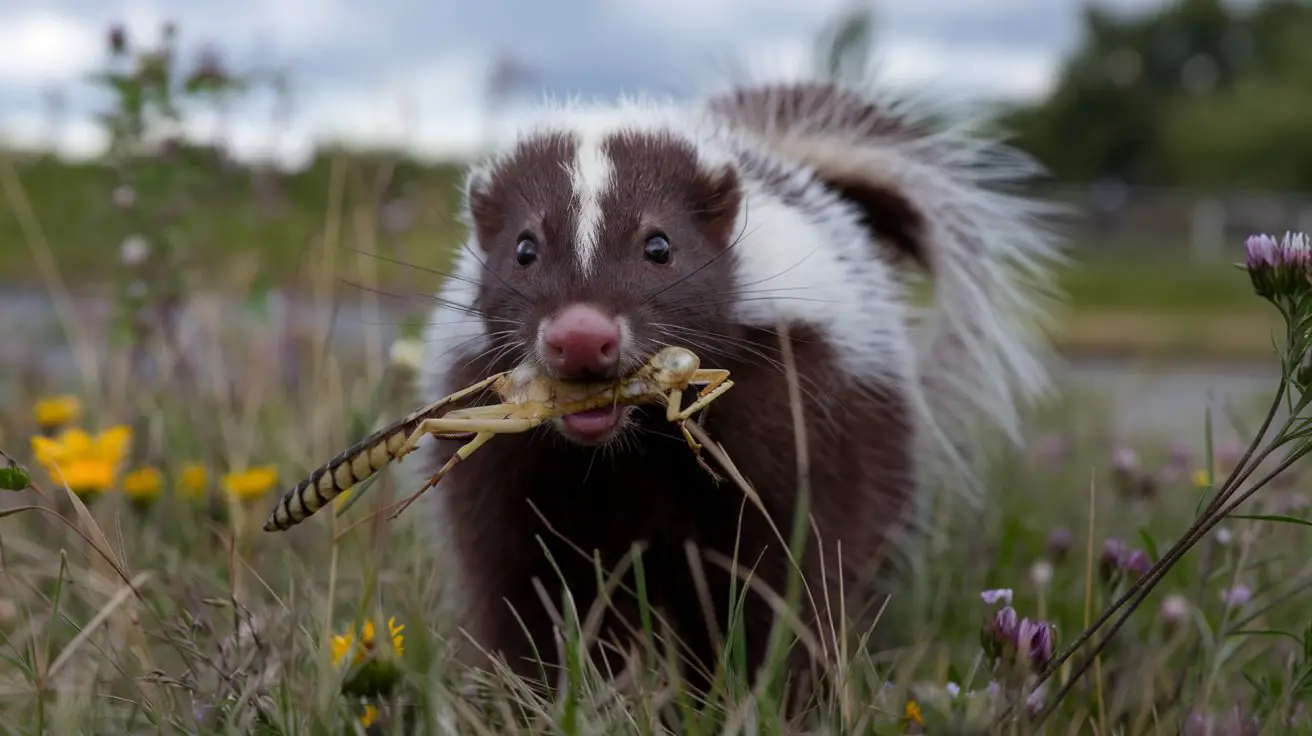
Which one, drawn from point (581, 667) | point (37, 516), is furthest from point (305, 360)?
point (581, 667)

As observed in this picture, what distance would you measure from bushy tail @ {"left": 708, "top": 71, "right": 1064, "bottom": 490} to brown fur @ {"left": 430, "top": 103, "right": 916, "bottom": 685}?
82cm

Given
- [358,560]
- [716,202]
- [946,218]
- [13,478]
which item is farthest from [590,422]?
[946,218]

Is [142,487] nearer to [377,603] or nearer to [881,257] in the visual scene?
[377,603]

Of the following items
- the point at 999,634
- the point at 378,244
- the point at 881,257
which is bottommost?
the point at 378,244

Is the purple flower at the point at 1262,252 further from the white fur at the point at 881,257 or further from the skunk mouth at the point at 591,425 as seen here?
the skunk mouth at the point at 591,425

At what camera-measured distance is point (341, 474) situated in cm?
218

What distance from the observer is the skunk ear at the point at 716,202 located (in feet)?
9.25

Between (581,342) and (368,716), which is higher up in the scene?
(581,342)

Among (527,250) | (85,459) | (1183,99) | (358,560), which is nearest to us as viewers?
(527,250)

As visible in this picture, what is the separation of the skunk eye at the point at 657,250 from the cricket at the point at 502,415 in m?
0.32

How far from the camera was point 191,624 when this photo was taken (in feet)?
7.59

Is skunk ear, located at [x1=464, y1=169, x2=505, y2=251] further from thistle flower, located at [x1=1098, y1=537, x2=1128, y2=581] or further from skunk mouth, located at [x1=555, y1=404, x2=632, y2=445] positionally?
thistle flower, located at [x1=1098, y1=537, x2=1128, y2=581]

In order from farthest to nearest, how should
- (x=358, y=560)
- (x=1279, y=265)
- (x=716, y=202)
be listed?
(x=358, y=560), (x=716, y=202), (x=1279, y=265)

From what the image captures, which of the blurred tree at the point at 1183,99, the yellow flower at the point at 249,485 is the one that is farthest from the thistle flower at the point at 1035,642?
the blurred tree at the point at 1183,99
